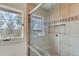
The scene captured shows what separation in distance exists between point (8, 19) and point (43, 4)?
1.36 feet

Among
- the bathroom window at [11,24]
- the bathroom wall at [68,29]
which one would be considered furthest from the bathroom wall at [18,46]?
the bathroom wall at [68,29]

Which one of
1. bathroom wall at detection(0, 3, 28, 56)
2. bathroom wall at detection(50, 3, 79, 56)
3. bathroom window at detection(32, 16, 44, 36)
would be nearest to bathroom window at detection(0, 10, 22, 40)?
bathroom wall at detection(0, 3, 28, 56)

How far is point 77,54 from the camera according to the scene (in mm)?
972

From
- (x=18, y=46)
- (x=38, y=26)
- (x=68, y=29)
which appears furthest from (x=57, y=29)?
(x=18, y=46)

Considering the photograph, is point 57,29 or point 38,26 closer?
point 57,29

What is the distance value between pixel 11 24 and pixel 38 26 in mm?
301

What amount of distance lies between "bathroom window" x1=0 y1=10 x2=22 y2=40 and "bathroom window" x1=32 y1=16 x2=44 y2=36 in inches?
8.2

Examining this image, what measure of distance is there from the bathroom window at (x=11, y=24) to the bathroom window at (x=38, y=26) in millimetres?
208

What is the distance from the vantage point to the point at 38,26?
130cm

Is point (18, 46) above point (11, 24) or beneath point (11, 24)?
beneath

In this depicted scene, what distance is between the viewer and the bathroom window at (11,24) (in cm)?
119

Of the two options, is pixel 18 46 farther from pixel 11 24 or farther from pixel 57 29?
pixel 57 29

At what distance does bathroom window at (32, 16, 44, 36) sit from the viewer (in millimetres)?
1242

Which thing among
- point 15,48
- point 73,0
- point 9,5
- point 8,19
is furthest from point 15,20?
point 73,0
